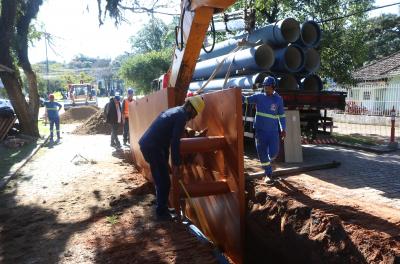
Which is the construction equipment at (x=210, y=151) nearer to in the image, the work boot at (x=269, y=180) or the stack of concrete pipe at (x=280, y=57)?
the work boot at (x=269, y=180)

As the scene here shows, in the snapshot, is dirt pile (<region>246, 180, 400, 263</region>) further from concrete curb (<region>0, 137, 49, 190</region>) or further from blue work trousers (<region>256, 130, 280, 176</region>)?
concrete curb (<region>0, 137, 49, 190</region>)

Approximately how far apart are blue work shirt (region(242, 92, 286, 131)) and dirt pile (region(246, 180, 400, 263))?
36.8 inches

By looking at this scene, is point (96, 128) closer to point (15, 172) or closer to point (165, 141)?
point (15, 172)

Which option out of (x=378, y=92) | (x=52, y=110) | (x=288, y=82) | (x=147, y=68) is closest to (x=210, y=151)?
(x=288, y=82)

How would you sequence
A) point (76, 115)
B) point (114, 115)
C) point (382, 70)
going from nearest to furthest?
1. point (114, 115)
2. point (382, 70)
3. point (76, 115)

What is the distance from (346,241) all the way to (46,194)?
5.39 m

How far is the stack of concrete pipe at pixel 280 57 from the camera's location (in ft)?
30.6

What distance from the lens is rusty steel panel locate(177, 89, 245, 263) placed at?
5.49 metres

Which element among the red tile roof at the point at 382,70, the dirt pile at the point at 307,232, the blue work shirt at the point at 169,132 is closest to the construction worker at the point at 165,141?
the blue work shirt at the point at 169,132

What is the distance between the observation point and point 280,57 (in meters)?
9.41

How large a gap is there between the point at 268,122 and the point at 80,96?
29.5 metres

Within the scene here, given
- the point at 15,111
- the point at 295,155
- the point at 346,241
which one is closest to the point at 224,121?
the point at 346,241

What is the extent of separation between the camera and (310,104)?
9.23m

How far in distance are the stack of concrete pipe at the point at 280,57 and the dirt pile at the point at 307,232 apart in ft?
12.3
